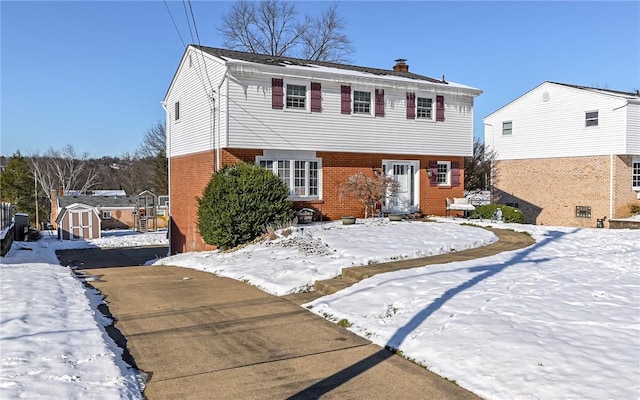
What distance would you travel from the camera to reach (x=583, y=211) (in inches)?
1049

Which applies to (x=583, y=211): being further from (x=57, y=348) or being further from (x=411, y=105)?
(x=57, y=348)

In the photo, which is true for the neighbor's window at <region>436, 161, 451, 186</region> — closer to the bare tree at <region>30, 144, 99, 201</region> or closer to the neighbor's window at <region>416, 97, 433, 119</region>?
the neighbor's window at <region>416, 97, 433, 119</region>

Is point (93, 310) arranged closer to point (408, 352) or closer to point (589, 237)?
point (408, 352)

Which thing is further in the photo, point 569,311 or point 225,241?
Answer: point 225,241

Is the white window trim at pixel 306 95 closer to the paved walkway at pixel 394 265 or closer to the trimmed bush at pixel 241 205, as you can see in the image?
the trimmed bush at pixel 241 205

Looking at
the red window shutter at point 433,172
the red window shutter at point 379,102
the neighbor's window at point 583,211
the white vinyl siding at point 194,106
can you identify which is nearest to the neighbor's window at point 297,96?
the white vinyl siding at point 194,106

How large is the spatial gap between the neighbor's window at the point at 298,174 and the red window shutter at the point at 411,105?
4.57 metres

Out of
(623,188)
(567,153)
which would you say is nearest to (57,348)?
(623,188)

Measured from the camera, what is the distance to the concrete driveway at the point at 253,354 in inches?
A: 199

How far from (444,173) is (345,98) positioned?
19.1 feet

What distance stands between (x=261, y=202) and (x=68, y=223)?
29479mm

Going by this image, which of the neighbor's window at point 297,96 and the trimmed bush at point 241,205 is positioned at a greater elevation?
the neighbor's window at point 297,96

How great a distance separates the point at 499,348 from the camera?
18.8 feet

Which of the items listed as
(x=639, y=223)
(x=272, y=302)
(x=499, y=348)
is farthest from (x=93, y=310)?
(x=639, y=223)
